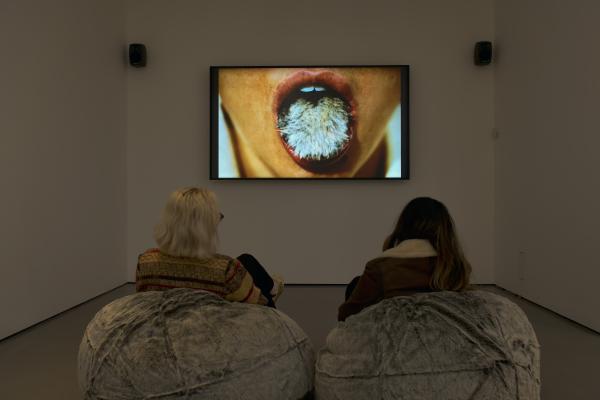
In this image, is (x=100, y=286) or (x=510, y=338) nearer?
(x=510, y=338)

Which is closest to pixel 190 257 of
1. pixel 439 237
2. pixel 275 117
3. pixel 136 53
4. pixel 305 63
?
pixel 439 237

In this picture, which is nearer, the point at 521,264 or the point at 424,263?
the point at 424,263

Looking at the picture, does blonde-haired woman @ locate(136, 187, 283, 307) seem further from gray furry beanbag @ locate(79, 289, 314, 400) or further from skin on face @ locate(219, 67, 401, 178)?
skin on face @ locate(219, 67, 401, 178)

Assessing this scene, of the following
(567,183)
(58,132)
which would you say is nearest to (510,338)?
(567,183)

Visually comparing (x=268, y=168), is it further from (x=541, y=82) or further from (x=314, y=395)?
(x=314, y=395)

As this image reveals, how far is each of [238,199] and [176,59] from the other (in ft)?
5.50

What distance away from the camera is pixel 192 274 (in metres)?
2.13

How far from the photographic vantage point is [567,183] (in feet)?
13.1

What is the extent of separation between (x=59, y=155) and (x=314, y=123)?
254 cm

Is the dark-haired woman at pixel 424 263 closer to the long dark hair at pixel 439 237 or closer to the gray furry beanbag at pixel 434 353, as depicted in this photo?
the long dark hair at pixel 439 237

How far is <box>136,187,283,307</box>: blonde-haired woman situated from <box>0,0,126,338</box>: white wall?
188cm

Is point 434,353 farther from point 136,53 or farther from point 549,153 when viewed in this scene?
point 136,53

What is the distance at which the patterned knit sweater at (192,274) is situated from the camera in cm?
213

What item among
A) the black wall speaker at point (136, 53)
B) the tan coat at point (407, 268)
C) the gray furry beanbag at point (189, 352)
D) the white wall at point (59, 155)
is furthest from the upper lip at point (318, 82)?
the gray furry beanbag at point (189, 352)
